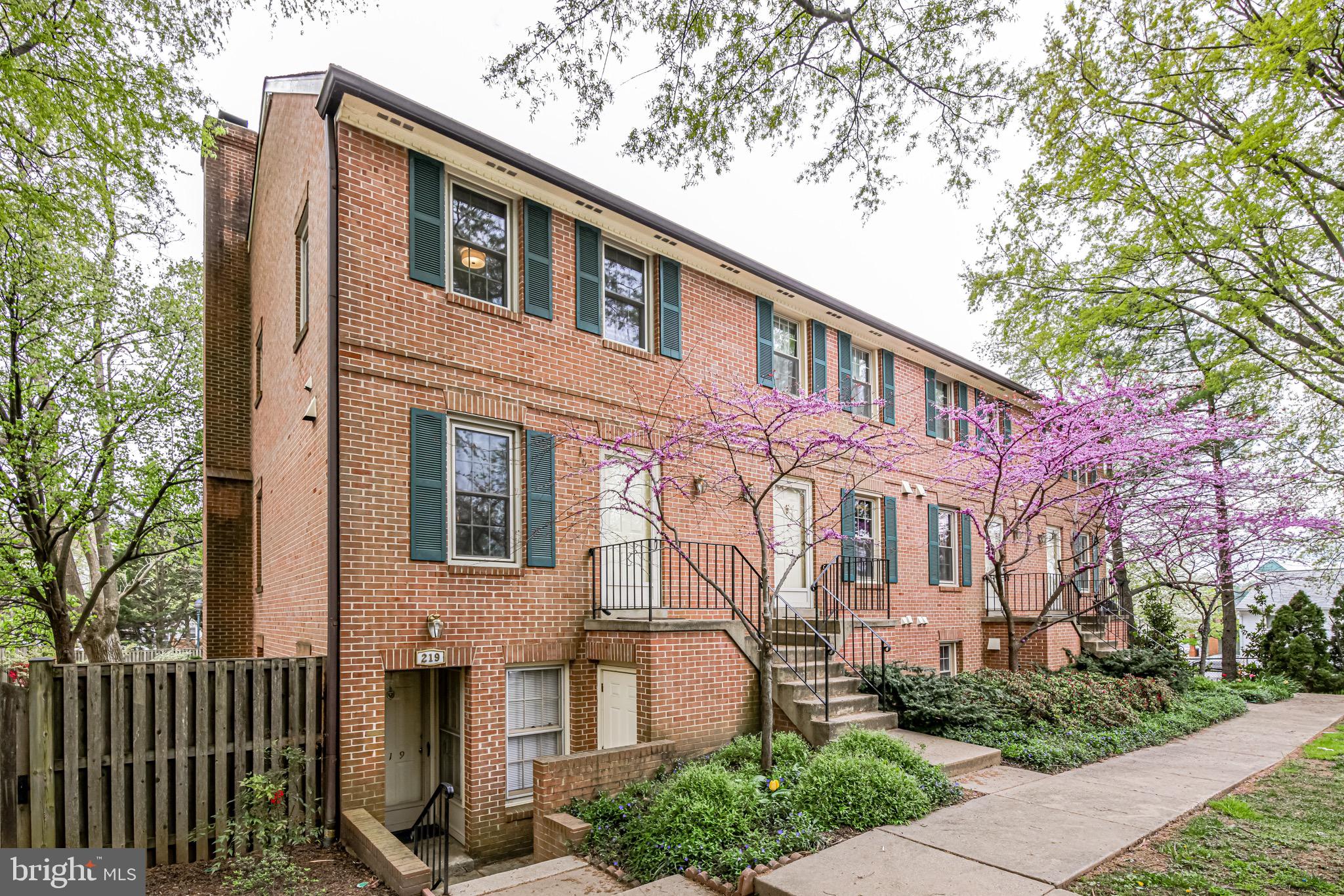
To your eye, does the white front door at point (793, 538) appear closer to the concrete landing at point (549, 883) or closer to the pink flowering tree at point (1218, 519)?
the pink flowering tree at point (1218, 519)

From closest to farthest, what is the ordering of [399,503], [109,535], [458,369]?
[399,503] < [458,369] < [109,535]

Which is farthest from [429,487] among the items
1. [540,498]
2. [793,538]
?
[793,538]

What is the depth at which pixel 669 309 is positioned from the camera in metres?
10.1

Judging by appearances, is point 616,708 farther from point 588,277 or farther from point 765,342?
point 765,342

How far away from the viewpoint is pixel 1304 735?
10.7 metres

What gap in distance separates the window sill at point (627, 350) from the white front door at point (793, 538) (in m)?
3.05

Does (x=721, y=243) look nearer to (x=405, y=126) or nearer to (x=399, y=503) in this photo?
(x=405, y=126)

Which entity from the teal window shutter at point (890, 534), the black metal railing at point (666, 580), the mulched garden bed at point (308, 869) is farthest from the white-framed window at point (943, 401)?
the mulched garden bed at point (308, 869)

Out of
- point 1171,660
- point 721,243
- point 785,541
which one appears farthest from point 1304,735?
point 721,243

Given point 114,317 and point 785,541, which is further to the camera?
point 114,317

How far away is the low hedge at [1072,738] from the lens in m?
8.23

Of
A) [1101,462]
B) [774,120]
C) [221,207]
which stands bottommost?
[1101,462]

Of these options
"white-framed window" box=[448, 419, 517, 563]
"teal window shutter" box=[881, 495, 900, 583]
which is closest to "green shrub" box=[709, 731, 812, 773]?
"white-framed window" box=[448, 419, 517, 563]

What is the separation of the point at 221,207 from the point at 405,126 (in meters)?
7.46
